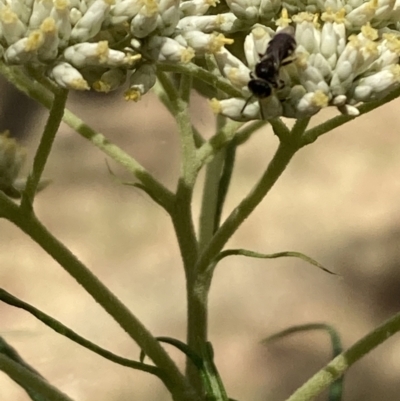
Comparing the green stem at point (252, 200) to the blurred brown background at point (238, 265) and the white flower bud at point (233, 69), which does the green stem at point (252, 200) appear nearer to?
the white flower bud at point (233, 69)

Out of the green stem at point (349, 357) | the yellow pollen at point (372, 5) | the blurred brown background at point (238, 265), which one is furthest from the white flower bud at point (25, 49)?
the blurred brown background at point (238, 265)

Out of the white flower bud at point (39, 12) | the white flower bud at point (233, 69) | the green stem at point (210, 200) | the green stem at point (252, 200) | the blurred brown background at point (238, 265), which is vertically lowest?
the blurred brown background at point (238, 265)

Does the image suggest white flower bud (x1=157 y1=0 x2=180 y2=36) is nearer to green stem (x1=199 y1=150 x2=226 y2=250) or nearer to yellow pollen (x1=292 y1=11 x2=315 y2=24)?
yellow pollen (x1=292 y1=11 x2=315 y2=24)

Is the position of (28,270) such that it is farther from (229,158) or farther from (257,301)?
(229,158)

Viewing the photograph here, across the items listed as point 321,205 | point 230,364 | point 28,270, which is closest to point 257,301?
point 230,364

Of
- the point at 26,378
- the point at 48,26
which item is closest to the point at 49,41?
the point at 48,26

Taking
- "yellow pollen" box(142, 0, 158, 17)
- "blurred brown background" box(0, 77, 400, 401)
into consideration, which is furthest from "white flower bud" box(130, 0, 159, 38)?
"blurred brown background" box(0, 77, 400, 401)

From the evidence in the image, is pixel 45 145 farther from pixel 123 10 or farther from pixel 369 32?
pixel 369 32
